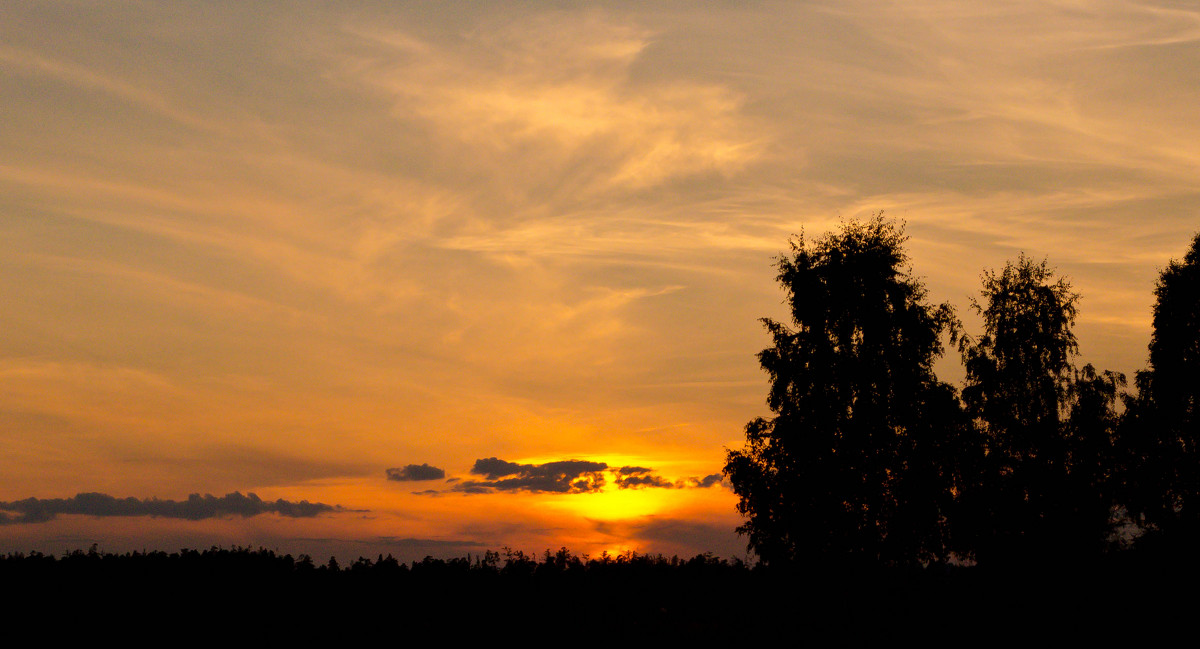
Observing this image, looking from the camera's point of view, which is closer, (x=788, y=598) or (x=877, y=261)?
(x=788, y=598)

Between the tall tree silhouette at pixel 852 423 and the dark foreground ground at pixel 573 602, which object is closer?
the dark foreground ground at pixel 573 602

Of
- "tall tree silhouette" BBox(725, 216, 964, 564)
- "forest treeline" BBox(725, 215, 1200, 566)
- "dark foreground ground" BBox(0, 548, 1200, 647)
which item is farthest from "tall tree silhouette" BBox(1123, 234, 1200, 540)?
"dark foreground ground" BBox(0, 548, 1200, 647)

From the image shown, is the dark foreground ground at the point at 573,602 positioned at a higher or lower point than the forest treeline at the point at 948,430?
lower

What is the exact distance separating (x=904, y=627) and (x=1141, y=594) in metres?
5.56

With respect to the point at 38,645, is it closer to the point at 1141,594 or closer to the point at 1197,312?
the point at 1141,594

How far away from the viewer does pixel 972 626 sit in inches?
799

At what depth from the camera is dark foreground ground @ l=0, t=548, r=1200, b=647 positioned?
18.9 metres

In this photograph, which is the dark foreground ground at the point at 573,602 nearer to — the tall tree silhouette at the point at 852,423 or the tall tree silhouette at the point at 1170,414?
the tall tree silhouette at the point at 852,423

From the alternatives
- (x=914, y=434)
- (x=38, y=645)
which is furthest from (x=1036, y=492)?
(x=38, y=645)

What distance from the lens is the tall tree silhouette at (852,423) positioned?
128 feet

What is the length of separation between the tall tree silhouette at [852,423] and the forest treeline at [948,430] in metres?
0.06

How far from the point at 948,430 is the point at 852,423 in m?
4.21

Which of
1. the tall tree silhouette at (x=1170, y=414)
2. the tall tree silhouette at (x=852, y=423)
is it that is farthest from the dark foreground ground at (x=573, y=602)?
the tall tree silhouette at (x=1170, y=414)

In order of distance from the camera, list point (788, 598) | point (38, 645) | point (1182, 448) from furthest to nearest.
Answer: point (1182, 448) → point (788, 598) → point (38, 645)
